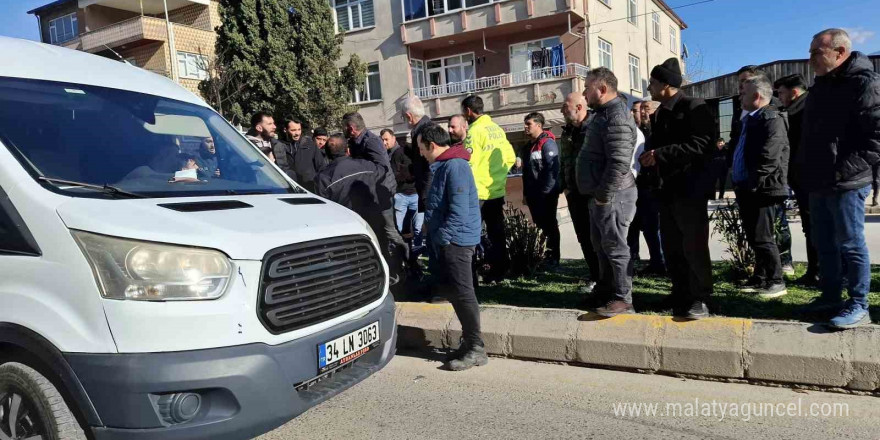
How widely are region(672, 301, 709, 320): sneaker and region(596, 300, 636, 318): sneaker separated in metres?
0.35

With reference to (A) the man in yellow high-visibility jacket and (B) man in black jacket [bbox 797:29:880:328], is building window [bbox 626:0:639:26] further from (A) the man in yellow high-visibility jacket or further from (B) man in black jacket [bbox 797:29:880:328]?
(B) man in black jacket [bbox 797:29:880:328]

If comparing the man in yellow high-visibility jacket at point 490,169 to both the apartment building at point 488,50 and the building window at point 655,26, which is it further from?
the building window at point 655,26

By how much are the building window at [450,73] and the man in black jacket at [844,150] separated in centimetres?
2179

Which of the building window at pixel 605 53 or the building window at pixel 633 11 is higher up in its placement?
the building window at pixel 633 11

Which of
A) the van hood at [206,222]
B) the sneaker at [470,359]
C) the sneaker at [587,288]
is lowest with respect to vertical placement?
the sneaker at [470,359]

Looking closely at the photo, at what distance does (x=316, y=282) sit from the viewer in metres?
3.03

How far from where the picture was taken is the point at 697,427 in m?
3.31

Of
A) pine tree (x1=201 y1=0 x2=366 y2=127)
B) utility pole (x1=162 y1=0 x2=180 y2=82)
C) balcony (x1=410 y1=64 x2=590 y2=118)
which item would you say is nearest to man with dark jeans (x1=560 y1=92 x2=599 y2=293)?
balcony (x1=410 y1=64 x2=590 y2=118)

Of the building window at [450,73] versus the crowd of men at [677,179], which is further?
the building window at [450,73]

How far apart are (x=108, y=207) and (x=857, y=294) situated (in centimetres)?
453

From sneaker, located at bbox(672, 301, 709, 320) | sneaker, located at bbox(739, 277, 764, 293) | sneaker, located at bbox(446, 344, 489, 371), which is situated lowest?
sneaker, located at bbox(446, 344, 489, 371)

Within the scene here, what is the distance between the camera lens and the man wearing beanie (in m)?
4.29

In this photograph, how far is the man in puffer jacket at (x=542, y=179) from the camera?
7094mm

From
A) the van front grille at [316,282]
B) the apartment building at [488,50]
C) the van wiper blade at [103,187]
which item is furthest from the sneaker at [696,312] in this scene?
the apartment building at [488,50]
